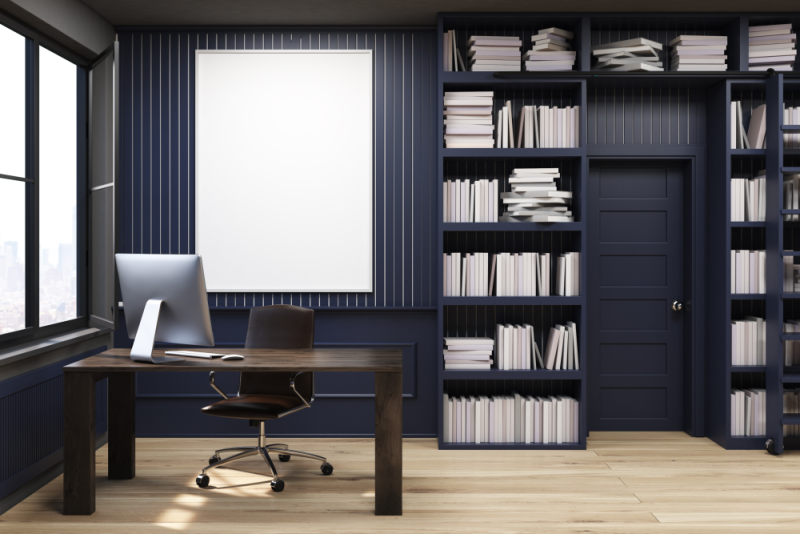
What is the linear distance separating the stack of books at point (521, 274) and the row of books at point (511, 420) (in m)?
0.77

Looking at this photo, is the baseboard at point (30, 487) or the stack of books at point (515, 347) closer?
the baseboard at point (30, 487)

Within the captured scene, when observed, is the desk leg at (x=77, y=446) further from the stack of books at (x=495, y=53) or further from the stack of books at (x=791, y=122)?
the stack of books at (x=791, y=122)

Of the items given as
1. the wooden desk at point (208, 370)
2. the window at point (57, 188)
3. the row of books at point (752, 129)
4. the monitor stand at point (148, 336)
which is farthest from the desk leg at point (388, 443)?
the row of books at point (752, 129)

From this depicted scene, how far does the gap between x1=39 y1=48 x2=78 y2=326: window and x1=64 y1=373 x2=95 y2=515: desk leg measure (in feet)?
3.06

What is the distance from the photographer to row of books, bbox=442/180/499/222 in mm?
4195

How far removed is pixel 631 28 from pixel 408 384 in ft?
10.3

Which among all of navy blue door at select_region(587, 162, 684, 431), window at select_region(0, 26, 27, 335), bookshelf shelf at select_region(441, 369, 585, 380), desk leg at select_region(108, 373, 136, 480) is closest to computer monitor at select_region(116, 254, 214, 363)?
desk leg at select_region(108, 373, 136, 480)

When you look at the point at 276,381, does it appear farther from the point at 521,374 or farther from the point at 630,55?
the point at 630,55

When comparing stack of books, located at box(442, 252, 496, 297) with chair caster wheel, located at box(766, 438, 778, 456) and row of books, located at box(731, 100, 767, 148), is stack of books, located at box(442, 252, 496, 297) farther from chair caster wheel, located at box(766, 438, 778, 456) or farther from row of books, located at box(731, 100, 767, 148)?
chair caster wheel, located at box(766, 438, 778, 456)

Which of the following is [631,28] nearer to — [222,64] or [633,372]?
[633,372]

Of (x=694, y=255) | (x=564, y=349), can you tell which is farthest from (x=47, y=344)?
(x=694, y=255)

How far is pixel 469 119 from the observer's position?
4.19 m

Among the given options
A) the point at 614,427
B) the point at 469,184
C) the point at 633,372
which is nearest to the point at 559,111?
the point at 469,184

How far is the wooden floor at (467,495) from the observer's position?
2.93 m
